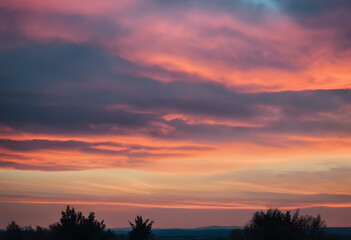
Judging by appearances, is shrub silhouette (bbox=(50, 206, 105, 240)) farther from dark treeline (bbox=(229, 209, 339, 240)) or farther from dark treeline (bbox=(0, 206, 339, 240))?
dark treeline (bbox=(229, 209, 339, 240))

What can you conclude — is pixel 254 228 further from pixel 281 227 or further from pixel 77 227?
pixel 77 227

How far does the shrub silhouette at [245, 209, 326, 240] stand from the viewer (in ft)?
163

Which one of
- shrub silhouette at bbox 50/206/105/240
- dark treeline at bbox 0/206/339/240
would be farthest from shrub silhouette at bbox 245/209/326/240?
shrub silhouette at bbox 50/206/105/240

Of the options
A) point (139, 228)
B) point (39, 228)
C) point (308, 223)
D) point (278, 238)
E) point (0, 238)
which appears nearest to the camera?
point (278, 238)

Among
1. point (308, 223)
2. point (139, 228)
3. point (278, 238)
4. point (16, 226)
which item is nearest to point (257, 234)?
point (278, 238)

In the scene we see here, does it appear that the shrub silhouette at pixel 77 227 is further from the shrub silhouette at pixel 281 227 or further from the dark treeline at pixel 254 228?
the shrub silhouette at pixel 281 227

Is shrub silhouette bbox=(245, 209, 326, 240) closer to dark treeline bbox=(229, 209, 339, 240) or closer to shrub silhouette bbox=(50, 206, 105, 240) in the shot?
dark treeline bbox=(229, 209, 339, 240)

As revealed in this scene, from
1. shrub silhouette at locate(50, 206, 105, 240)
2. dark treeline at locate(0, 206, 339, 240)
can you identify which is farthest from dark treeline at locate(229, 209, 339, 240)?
shrub silhouette at locate(50, 206, 105, 240)

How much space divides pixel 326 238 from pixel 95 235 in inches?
1162

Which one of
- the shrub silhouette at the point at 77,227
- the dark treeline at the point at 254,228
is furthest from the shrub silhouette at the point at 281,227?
the shrub silhouette at the point at 77,227

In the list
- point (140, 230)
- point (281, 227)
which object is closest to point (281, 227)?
point (281, 227)

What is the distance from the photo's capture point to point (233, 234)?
7988cm

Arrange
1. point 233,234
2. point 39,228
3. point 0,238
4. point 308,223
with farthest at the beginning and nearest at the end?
point 0,238 < point 39,228 < point 233,234 < point 308,223

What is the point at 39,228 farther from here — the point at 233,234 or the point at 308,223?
the point at 308,223
